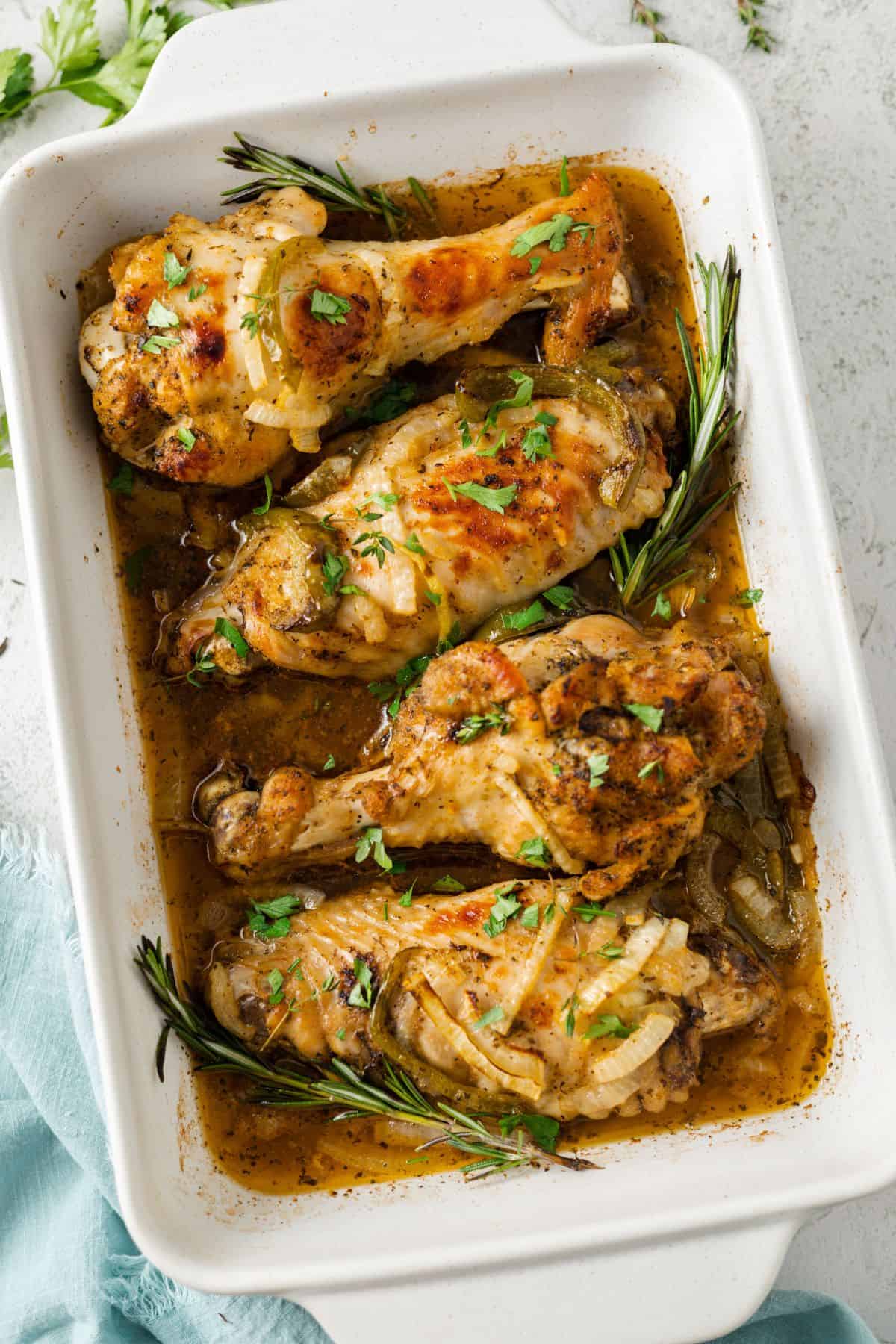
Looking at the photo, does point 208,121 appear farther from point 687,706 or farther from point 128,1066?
point 128,1066

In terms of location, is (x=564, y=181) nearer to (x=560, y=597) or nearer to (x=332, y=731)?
(x=560, y=597)

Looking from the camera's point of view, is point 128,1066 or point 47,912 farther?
point 47,912

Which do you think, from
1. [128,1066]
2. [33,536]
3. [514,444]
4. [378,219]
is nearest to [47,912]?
[128,1066]

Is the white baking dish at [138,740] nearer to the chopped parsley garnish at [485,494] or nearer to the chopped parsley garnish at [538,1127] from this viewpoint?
the chopped parsley garnish at [538,1127]

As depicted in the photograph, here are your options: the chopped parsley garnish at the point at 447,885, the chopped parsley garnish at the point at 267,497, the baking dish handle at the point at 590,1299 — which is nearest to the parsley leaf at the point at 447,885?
the chopped parsley garnish at the point at 447,885

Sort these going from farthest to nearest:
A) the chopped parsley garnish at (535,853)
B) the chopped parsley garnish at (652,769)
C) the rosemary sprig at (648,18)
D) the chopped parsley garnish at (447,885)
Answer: the rosemary sprig at (648,18) < the chopped parsley garnish at (447,885) < the chopped parsley garnish at (535,853) < the chopped parsley garnish at (652,769)

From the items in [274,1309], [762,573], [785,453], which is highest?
[785,453]
